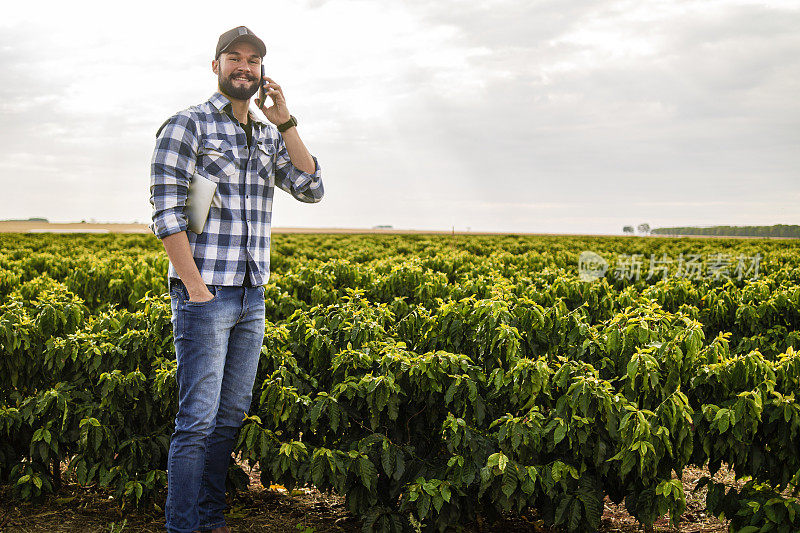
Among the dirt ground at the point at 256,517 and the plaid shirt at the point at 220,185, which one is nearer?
the plaid shirt at the point at 220,185

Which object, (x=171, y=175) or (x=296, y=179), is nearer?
(x=171, y=175)

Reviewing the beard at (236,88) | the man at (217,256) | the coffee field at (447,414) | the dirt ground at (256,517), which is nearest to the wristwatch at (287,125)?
the man at (217,256)

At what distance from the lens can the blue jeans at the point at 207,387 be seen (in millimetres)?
3131

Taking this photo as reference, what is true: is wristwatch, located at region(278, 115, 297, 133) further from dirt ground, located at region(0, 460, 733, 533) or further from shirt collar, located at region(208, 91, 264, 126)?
dirt ground, located at region(0, 460, 733, 533)

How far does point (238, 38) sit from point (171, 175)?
81cm

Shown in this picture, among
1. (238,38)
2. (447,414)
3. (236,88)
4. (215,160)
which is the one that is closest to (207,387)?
(215,160)

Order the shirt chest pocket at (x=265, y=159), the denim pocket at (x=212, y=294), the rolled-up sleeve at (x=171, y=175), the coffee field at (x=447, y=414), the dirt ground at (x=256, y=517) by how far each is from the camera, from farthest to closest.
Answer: the dirt ground at (x=256, y=517) → the coffee field at (x=447, y=414) → the shirt chest pocket at (x=265, y=159) → the denim pocket at (x=212, y=294) → the rolled-up sleeve at (x=171, y=175)

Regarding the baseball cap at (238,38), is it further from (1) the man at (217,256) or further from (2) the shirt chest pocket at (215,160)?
(2) the shirt chest pocket at (215,160)

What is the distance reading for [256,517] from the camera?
14.0 feet

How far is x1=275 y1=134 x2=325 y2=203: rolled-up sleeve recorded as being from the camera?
141 inches

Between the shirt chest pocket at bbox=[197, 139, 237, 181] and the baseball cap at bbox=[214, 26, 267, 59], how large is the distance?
0.49 meters

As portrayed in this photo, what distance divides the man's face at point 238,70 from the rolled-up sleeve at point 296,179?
386mm

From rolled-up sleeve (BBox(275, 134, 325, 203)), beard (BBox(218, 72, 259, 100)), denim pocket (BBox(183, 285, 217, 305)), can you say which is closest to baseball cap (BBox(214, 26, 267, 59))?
beard (BBox(218, 72, 259, 100))

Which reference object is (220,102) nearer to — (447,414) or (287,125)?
(287,125)
